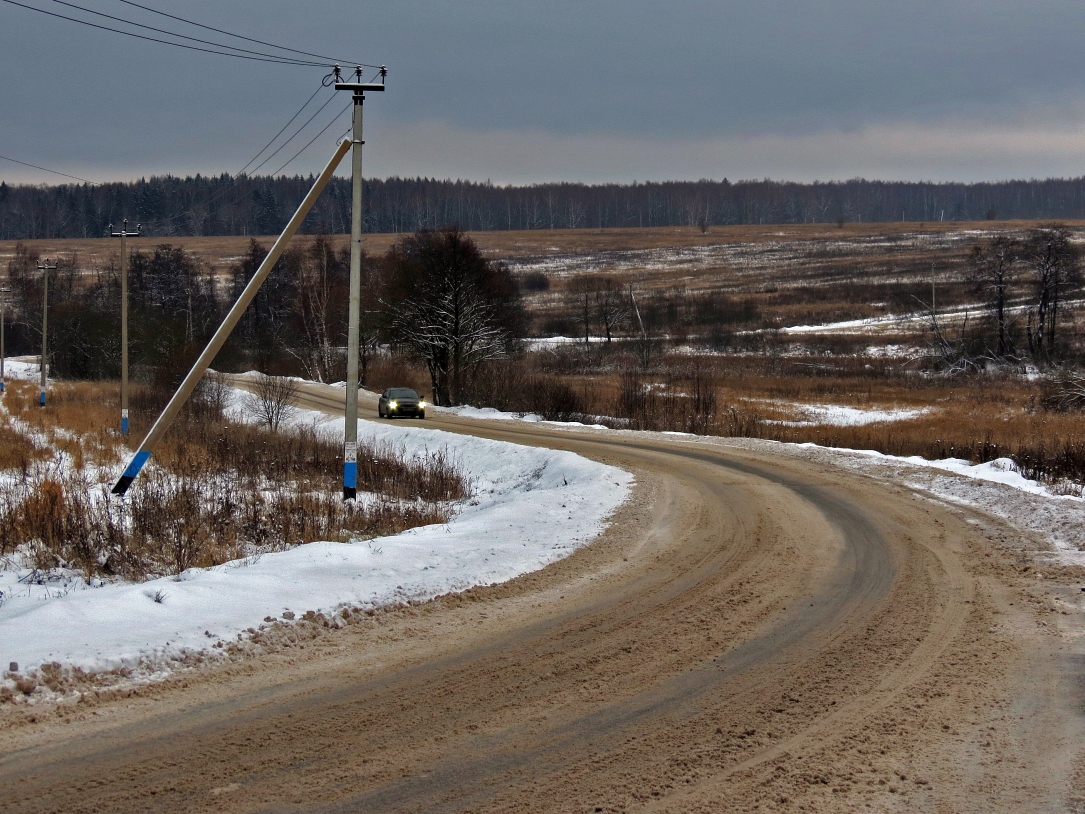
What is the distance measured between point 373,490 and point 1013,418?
2682 cm

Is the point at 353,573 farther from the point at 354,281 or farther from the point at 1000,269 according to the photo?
the point at 1000,269

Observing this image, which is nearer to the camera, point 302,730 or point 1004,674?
point 302,730

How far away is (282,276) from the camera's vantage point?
9775cm

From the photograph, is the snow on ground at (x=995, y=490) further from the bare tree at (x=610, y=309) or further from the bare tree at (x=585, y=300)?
the bare tree at (x=610, y=309)

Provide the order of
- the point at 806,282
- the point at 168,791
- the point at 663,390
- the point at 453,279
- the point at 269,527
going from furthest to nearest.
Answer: the point at 806,282 → the point at 663,390 → the point at 453,279 → the point at 269,527 → the point at 168,791

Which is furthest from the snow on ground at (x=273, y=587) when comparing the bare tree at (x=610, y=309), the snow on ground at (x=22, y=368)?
the bare tree at (x=610, y=309)

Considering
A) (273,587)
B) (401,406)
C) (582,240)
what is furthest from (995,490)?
(582,240)

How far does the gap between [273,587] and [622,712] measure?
3.56 m

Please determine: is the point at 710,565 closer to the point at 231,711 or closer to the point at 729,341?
the point at 231,711

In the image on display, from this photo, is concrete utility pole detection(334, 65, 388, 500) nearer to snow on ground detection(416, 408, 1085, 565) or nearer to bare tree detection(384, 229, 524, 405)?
snow on ground detection(416, 408, 1085, 565)

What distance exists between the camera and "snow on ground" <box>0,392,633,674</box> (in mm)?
5941

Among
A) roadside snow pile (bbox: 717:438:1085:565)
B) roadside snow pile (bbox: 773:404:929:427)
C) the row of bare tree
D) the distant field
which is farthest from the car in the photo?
the distant field

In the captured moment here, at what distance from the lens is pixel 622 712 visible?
5441 mm

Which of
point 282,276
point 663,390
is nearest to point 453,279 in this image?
point 663,390
